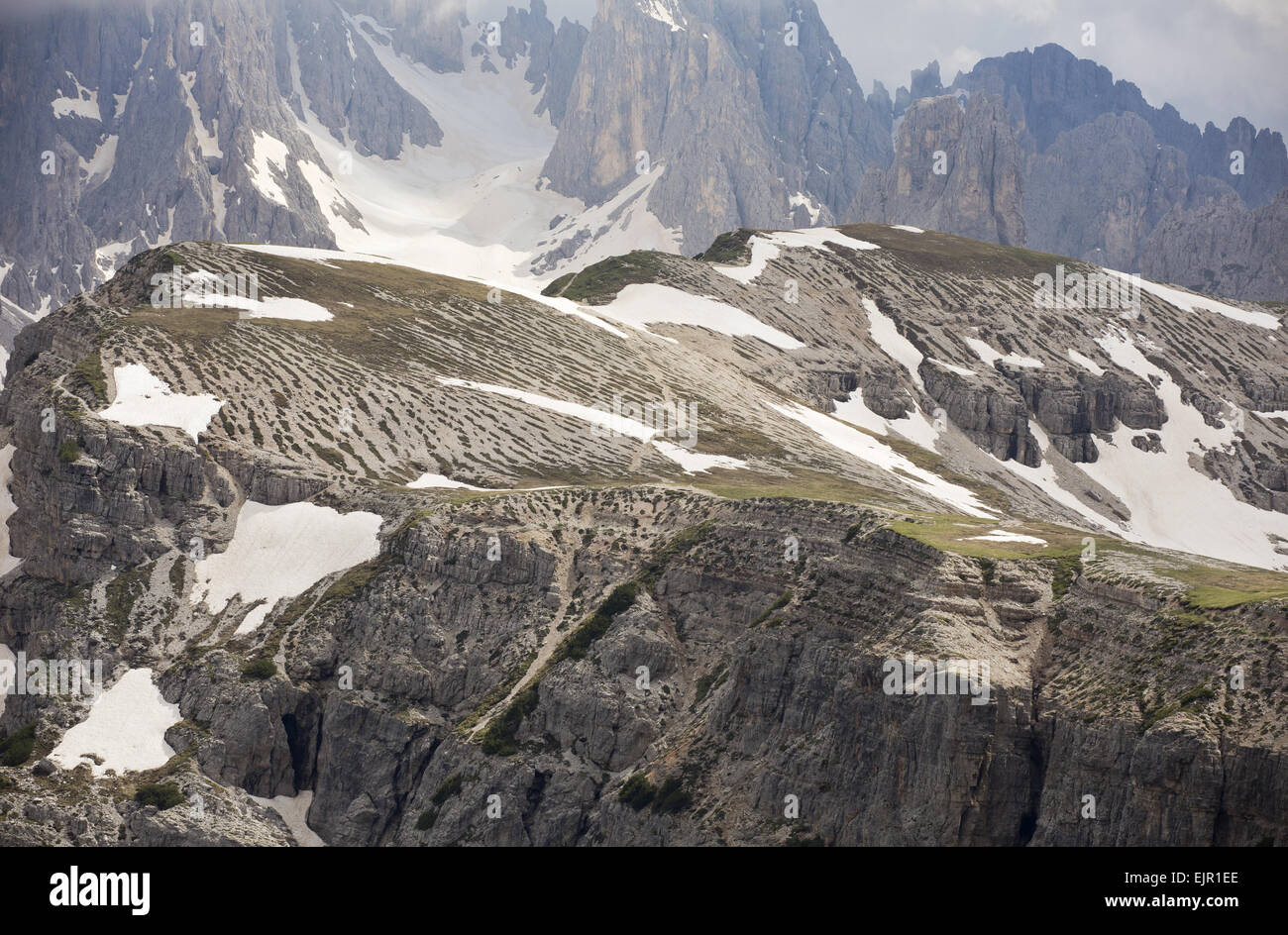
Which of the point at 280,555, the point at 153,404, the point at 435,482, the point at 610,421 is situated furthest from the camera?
the point at 610,421

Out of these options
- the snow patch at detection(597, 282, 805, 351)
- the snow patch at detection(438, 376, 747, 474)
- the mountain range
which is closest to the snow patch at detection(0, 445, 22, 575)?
the mountain range

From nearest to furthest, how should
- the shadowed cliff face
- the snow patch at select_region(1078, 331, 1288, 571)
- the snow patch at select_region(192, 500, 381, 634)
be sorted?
the shadowed cliff face < the snow patch at select_region(192, 500, 381, 634) < the snow patch at select_region(1078, 331, 1288, 571)

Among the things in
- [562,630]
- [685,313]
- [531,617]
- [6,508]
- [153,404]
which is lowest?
[562,630]

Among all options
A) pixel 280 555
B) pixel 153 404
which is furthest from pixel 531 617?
pixel 153 404

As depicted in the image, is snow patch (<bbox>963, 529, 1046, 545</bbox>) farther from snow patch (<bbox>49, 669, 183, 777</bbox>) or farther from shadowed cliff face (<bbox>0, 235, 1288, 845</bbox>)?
snow patch (<bbox>49, 669, 183, 777</bbox>)

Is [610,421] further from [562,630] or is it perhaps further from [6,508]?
[6,508]

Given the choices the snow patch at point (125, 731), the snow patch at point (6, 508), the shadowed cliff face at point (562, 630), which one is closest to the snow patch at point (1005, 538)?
the shadowed cliff face at point (562, 630)
